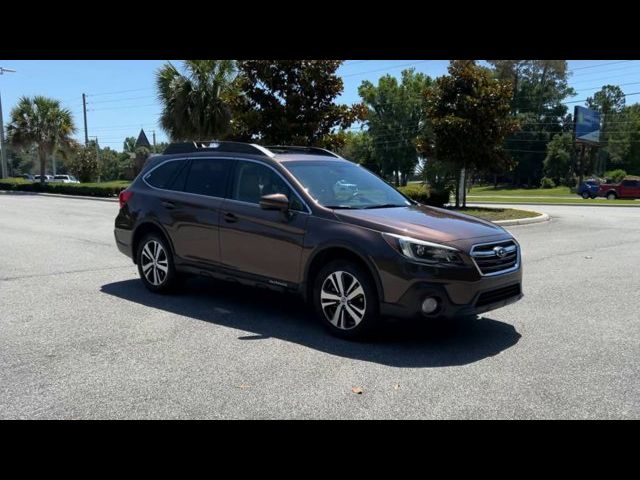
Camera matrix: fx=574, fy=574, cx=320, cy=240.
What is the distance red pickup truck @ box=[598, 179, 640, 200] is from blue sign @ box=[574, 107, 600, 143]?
18239mm

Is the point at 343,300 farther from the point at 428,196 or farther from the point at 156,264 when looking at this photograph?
the point at 428,196

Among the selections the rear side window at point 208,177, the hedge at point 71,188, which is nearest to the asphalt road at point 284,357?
the rear side window at point 208,177

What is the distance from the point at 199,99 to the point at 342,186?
66.8ft

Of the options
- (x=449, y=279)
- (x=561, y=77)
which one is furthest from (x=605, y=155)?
(x=449, y=279)

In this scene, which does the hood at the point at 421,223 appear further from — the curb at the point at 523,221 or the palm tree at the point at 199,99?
the palm tree at the point at 199,99

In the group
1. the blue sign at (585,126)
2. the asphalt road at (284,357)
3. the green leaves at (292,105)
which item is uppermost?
the blue sign at (585,126)

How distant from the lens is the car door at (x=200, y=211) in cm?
655

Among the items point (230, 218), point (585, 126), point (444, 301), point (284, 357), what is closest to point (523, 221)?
point (230, 218)

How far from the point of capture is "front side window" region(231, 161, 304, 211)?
20.0 ft

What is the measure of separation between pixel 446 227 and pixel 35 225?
13.7m

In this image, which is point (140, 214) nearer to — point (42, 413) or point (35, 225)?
point (42, 413)

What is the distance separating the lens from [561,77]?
83500mm

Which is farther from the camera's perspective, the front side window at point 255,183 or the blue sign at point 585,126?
the blue sign at point 585,126

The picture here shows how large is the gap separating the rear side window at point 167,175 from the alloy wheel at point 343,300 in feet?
8.77
